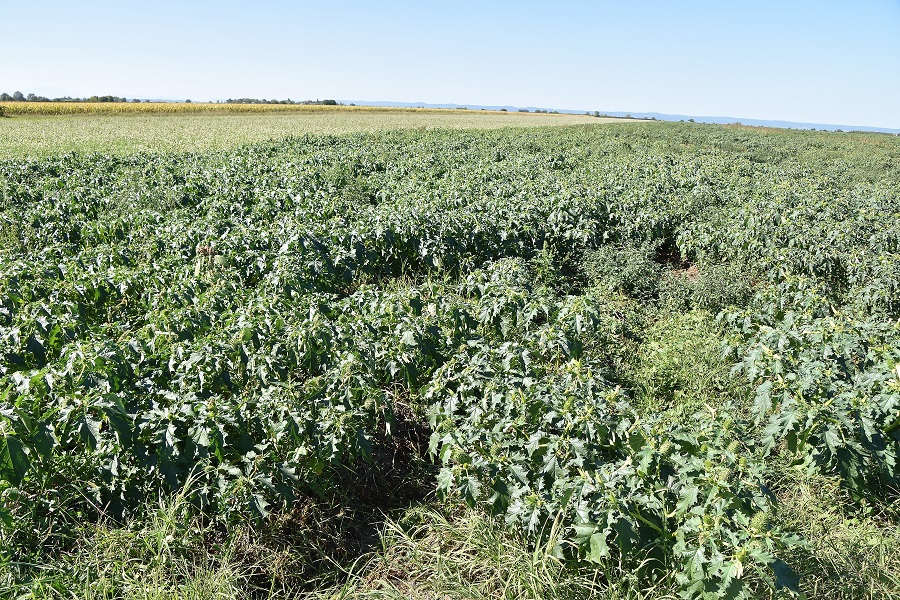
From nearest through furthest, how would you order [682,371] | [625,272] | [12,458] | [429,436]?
[12,458] < [429,436] < [682,371] < [625,272]

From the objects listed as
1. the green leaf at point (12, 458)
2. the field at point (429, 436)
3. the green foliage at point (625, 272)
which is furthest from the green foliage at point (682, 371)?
the green leaf at point (12, 458)

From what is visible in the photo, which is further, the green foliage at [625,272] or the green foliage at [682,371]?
the green foliage at [625,272]

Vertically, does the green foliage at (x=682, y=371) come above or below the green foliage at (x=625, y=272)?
below

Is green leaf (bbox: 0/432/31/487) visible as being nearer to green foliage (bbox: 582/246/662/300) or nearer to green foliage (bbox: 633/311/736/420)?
green foliage (bbox: 633/311/736/420)

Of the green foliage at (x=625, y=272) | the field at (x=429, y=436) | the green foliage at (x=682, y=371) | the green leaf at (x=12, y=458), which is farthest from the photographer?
the green foliage at (x=625, y=272)

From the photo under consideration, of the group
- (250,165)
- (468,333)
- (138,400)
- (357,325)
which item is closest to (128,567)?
(138,400)

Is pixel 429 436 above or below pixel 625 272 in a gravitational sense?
below

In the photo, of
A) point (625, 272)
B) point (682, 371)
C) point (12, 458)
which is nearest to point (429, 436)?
point (682, 371)

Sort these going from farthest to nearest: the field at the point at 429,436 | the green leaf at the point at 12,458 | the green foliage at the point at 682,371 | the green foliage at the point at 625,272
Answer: the green foliage at the point at 625,272
the green foliage at the point at 682,371
the field at the point at 429,436
the green leaf at the point at 12,458

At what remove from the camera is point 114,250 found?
6828mm

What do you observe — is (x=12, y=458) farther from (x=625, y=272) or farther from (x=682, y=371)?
(x=625, y=272)

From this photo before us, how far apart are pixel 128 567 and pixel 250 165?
12.9 metres

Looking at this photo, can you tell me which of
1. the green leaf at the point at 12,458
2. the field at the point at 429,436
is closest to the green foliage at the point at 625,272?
the field at the point at 429,436

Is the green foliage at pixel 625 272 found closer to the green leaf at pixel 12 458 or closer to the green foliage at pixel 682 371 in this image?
the green foliage at pixel 682 371
